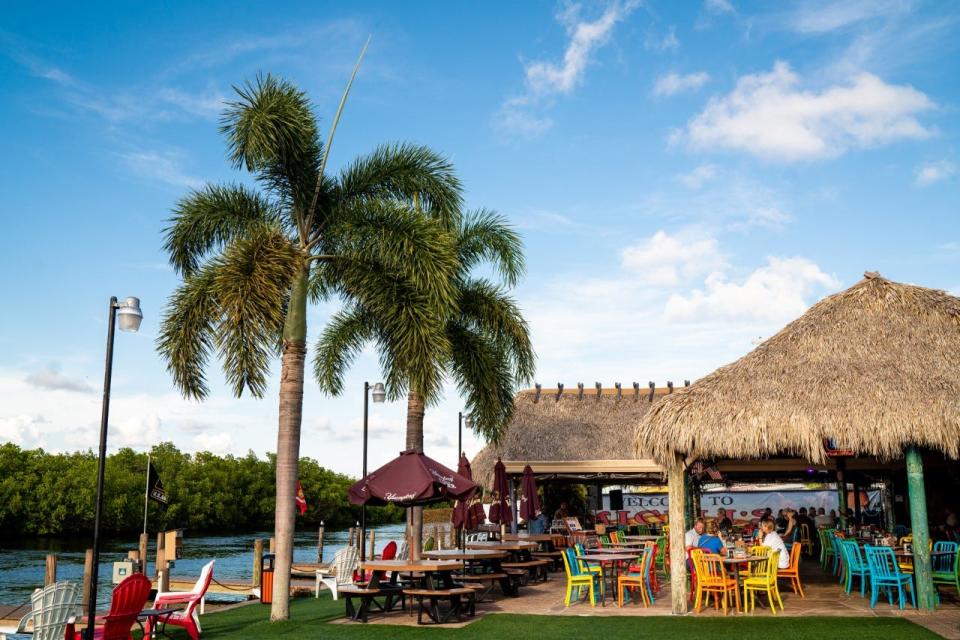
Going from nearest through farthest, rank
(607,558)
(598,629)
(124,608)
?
(124,608), (598,629), (607,558)

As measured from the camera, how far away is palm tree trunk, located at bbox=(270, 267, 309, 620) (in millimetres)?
12203

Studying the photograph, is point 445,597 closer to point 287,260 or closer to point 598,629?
point 598,629

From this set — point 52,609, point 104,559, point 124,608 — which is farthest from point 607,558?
point 104,559

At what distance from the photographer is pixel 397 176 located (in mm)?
14547

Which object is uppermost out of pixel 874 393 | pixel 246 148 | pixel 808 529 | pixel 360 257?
pixel 246 148

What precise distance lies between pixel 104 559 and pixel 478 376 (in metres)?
26.2

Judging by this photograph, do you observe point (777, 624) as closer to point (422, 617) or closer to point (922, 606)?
point (922, 606)

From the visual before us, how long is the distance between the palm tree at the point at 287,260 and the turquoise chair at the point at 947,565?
7.69 m

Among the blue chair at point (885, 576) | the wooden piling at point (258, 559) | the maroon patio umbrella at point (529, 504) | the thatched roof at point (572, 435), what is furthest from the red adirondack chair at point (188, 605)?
the thatched roof at point (572, 435)

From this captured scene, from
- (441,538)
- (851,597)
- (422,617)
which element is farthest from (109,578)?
(851,597)

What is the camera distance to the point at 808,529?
21203 millimetres

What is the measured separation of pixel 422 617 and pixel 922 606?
22.4 ft

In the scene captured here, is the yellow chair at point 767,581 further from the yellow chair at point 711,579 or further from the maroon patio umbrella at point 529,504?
the maroon patio umbrella at point 529,504

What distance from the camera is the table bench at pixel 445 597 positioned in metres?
11.6
